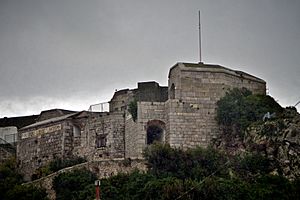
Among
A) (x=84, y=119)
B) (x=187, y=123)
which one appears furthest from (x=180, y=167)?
(x=84, y=119)

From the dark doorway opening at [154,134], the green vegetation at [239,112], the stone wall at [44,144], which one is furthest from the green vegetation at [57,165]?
the green vegetation at [239,112]

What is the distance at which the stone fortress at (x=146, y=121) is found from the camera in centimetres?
4331

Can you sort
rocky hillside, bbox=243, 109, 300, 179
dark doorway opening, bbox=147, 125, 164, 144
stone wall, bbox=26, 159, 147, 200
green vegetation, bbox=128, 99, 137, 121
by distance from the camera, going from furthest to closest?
green vegetation, bbox=128, 99, 137, 121 → dark doorway opening, bbox=147, 125, 164, 144 → stone wall, bbox=26, 159, 147, 200 → rocky hillside, bbox=243, 109, 300, 179

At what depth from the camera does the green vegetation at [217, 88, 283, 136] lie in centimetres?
4322

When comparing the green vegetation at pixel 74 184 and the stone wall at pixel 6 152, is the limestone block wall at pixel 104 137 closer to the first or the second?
the green vegetation at pixel 74 184

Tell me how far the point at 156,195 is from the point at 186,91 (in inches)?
339

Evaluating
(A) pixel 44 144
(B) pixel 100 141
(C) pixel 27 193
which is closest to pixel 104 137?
(B) pixel 100 141

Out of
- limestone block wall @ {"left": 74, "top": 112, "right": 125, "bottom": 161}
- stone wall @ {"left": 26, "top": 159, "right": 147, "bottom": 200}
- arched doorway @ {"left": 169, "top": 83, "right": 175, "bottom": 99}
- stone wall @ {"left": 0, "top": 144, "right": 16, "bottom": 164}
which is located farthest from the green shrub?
stone wall @ {"left": 0, "top": 144, "right": 16, "bottom": 164}

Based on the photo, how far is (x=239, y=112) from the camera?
143ft

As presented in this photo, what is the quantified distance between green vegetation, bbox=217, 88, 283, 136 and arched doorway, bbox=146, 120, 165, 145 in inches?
132

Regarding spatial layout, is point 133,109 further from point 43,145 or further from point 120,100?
point 43,145

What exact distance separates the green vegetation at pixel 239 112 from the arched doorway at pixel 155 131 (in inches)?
132

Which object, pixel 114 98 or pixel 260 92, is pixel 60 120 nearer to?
pixel 114 98

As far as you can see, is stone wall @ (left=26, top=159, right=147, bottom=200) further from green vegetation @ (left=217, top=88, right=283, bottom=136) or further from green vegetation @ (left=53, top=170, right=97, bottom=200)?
green vegetation @ (left=217, top=88, right=283, bottom=136)
